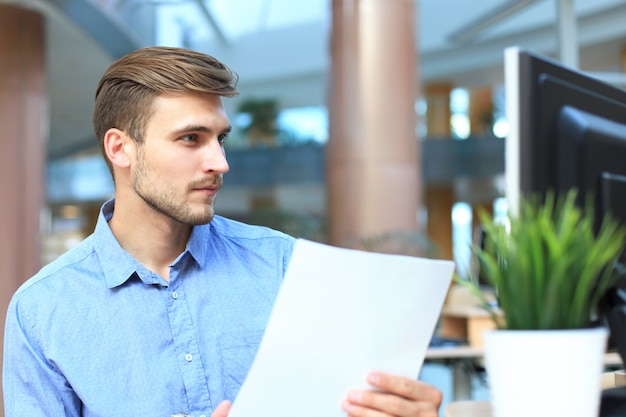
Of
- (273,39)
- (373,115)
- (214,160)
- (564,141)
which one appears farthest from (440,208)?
(564,141)

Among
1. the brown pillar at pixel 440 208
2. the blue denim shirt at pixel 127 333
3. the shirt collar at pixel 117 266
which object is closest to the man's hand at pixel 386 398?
the blue denim shirt at pixel 127 333

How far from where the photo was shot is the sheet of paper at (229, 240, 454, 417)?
0.99 meters

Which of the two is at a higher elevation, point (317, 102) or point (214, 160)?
point (317, 102)

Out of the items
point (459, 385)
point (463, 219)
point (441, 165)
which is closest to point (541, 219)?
point (459, 385)

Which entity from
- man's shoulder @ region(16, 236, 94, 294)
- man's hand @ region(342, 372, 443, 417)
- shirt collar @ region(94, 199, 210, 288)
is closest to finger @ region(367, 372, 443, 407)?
man's hand @ region(342, 372, 443, 417)

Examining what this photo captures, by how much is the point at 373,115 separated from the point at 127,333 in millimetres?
6432

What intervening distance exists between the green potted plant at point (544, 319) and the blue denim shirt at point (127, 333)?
31.2 inches

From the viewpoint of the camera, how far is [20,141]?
852 cm

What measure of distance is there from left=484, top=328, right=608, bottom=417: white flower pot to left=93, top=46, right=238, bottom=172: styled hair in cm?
89

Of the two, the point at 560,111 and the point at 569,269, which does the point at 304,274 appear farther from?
the point at 560,111

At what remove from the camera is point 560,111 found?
3.60ft

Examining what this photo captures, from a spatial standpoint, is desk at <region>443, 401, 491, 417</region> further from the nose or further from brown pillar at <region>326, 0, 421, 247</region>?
brown pillar at <region>326, 0, 421, 247</region>

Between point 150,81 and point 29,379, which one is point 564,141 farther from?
point 29,379

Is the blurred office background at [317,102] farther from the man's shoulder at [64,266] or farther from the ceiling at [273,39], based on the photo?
the man's shoulder at [64,266]
